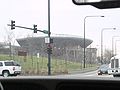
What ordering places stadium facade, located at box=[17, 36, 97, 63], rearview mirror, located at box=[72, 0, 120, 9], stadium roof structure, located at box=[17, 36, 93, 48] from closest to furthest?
rearview mirror, located at box=[72, 0, 120, 9], stadium facade, located at box=[17, 36, 97, 63], stadium roof structure, located at box=[17, 36, 93, 48]

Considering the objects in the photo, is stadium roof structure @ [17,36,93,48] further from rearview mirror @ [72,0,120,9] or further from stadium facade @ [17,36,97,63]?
rearview mirror @ [72,0,120,9]

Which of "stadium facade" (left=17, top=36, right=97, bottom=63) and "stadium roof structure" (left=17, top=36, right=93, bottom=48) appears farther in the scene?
"stadium roof structure" (left=17, top=36, right=93, bottom=48)

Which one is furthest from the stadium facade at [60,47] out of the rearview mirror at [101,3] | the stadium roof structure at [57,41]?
the rearview mirror at [101,3]

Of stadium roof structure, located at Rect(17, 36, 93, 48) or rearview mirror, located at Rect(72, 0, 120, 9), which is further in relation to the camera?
stadium roof structure, located at Rect(17, 36, 93, 48)

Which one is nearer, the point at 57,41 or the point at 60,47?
the point at 60,47

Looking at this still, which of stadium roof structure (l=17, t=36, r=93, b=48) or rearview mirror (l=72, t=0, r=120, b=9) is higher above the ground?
stadium roof structure (l=17, t=36, r=93, b=48)

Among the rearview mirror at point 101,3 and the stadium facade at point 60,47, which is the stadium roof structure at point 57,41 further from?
the rearview mirror at point 101,3

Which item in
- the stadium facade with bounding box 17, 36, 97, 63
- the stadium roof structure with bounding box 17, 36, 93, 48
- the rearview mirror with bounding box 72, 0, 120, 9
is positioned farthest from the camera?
the stadium roof structure with bounding box 17, 36, 93, 48

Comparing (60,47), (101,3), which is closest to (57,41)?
(60,47)

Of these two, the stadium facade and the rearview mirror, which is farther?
the stadium facade

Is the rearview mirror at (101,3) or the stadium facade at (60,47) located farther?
the stadium facade at (60,47)

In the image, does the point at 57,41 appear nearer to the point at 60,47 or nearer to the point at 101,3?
the point at 60,47

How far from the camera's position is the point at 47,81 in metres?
3.42

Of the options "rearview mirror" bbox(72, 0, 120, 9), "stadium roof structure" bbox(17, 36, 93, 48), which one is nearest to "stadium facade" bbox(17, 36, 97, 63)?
"stadium roof structure" bbox(17, 36, 93, 48)
